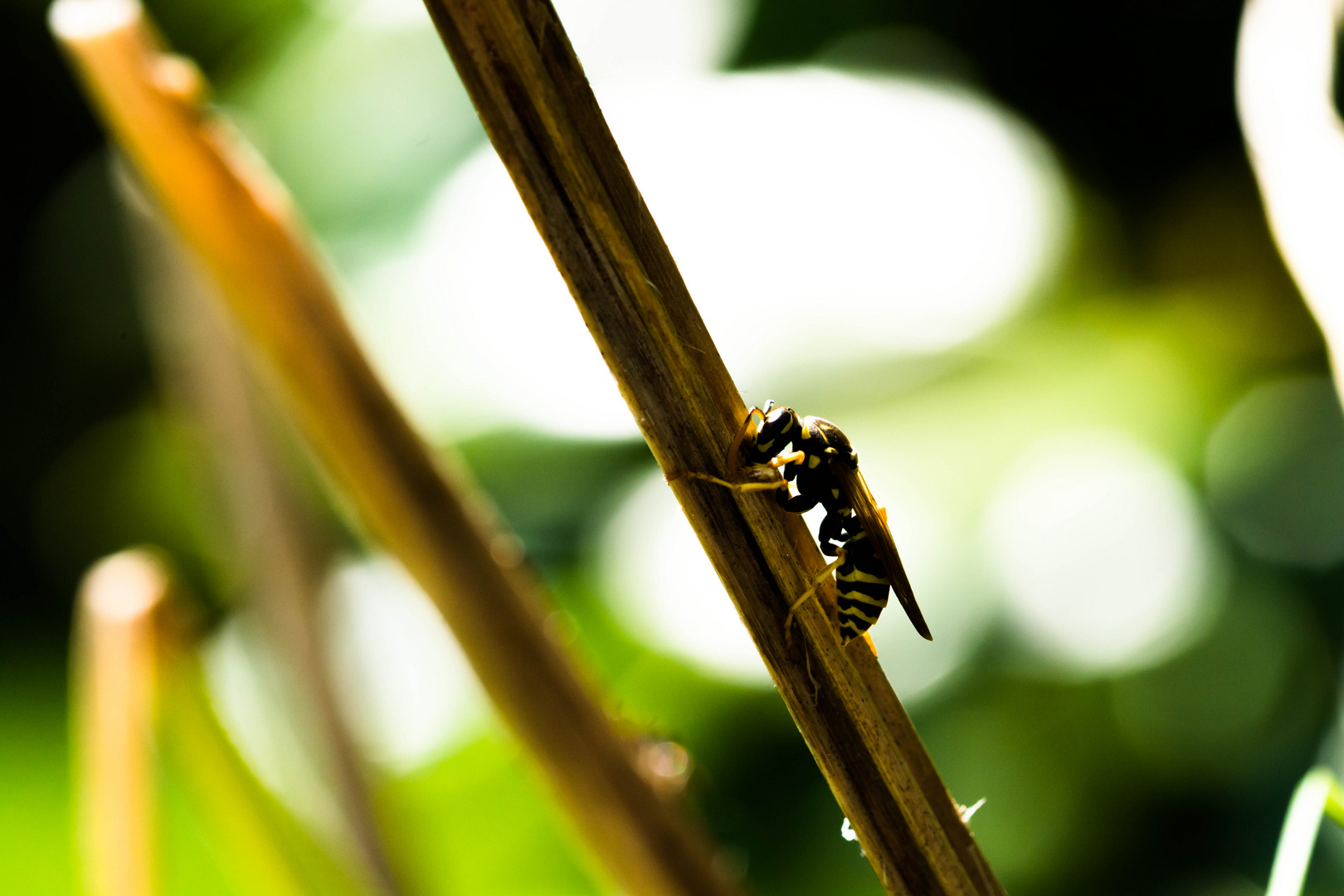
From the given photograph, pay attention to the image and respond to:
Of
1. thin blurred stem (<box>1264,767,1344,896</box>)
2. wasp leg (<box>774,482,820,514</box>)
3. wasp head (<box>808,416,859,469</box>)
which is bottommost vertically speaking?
thin blurred stem (<box>1264,767,1344,896</box>)

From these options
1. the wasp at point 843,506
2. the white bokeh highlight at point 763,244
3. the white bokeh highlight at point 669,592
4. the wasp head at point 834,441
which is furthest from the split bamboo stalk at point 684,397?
the white bokeh highlight at point 763,244

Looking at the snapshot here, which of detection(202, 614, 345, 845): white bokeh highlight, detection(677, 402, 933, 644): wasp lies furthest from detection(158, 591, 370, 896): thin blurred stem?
detection(677, 402, 933, 644): wasp

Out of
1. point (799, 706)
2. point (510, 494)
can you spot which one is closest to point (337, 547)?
point (510, 494)

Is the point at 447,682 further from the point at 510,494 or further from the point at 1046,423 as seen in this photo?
the point at 1046,423

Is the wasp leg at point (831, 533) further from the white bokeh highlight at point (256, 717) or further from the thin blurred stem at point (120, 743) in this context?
the white bokeh highlight at point (256, 717)

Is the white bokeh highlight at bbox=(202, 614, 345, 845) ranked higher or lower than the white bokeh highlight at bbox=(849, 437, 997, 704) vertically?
higher

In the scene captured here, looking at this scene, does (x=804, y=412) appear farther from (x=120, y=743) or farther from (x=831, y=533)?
(x=120, y=743)

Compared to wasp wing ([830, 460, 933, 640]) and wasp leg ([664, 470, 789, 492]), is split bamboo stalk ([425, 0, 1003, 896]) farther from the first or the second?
wasp wing ([830, 460, 933, 640])

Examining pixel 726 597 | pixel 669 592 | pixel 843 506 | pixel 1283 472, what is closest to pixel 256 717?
pixel 669 592
